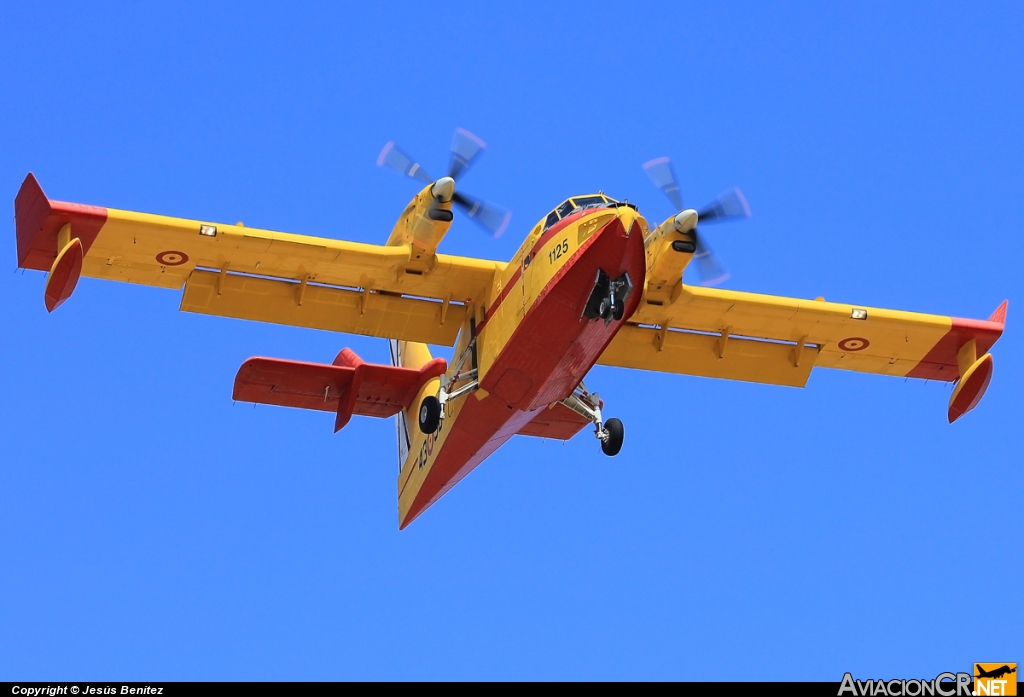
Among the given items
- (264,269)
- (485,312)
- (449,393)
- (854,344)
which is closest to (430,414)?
(449,393)

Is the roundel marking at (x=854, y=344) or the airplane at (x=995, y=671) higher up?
the roundel marking at (x=854, y=344)

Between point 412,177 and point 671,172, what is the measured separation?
4105 millimetres

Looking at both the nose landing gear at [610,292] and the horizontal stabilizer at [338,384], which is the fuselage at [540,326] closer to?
the nose landing gear at [610,292]

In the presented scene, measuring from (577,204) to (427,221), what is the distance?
2734mm

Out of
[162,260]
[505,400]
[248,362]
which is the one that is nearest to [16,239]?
[162,260]

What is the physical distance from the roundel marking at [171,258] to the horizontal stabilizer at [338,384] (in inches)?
81.0

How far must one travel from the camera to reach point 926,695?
20531mm

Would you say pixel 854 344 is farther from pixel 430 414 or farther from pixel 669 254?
pixel 430 414

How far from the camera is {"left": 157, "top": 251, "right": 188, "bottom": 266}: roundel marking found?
2361cm

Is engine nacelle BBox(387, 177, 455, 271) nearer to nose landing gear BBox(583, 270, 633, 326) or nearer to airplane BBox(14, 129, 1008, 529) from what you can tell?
airplane BBox(14, 129, 1008, 529)

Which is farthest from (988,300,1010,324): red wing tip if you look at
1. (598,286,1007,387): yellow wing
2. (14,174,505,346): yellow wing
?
(14,174,505,346): yellow wing

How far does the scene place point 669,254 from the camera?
2386 cm

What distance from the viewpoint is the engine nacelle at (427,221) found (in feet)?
76.7

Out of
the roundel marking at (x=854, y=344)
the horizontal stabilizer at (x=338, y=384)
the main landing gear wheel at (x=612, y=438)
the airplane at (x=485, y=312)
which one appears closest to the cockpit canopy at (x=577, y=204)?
the airplane at (x=485, y=312)
